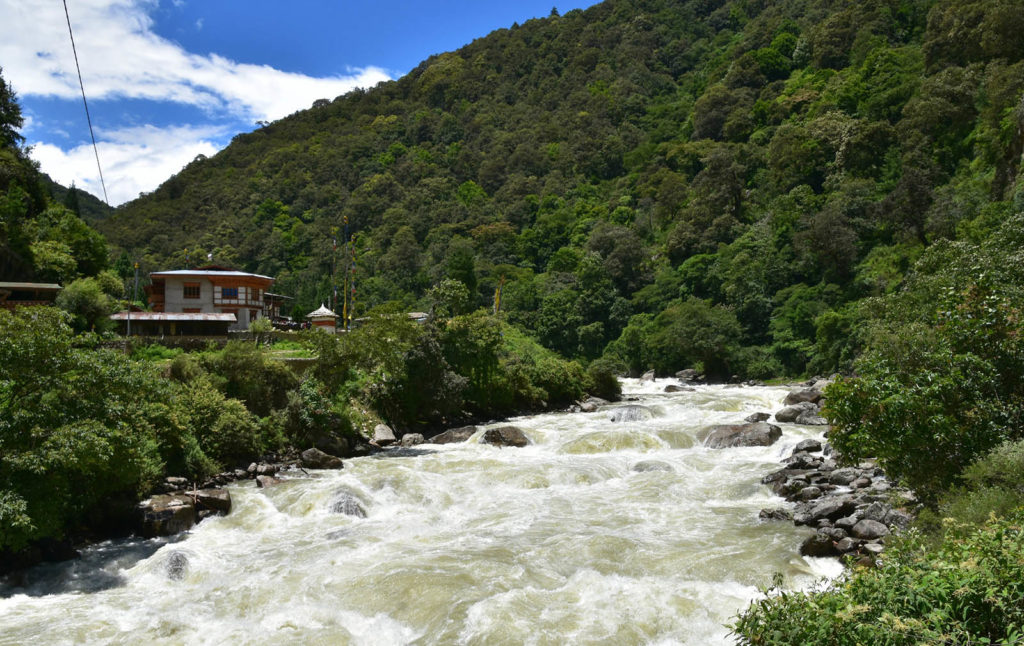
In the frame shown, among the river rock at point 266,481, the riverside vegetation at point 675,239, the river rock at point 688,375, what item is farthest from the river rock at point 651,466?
the river rock at point 688,375

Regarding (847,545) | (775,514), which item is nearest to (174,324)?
(775,514)

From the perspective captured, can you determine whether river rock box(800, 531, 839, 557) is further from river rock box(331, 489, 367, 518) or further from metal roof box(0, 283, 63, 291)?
metal roof box(0, 283, 63, 291)

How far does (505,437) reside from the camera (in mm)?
27656

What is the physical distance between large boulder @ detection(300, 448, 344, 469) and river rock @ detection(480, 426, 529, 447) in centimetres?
681

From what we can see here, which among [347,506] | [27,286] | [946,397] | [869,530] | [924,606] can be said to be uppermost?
[27,286]

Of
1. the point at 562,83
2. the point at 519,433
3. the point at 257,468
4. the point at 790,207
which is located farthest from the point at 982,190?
the point at 562,83

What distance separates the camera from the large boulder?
23.2m

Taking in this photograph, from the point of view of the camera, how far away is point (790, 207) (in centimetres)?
5928

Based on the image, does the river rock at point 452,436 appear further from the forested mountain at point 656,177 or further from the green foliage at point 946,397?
the forested mountain at point 656,177

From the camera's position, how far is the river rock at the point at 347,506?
59.7 feet

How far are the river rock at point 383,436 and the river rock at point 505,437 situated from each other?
13.2 ft

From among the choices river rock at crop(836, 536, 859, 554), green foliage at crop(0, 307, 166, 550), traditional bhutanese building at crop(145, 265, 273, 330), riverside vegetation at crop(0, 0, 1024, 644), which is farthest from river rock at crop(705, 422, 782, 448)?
traditional bhutanese building at crop(145, 265, 273, 330)

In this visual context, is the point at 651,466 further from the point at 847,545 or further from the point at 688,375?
the point at 688,375

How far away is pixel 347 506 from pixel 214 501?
3715 mm
